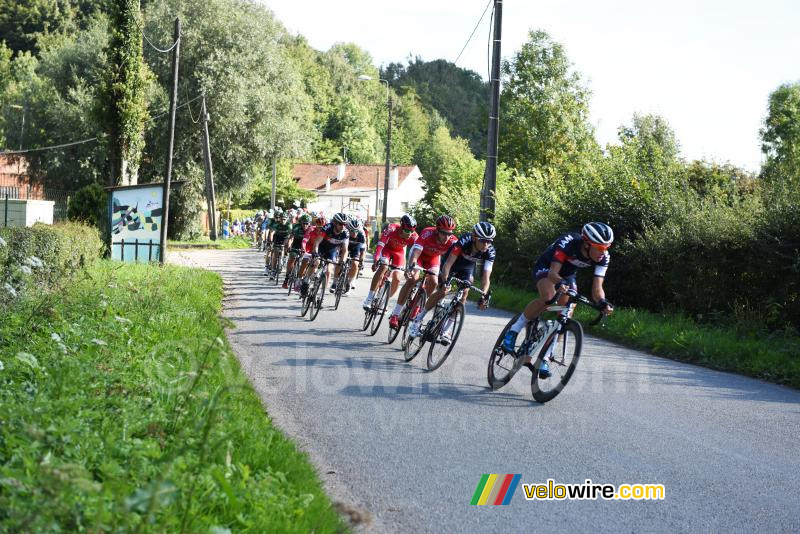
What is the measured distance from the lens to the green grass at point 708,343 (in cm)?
1089

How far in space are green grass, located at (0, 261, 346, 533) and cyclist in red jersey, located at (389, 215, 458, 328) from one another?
348 centimetres

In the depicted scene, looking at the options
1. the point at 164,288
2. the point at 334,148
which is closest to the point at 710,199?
the point at 164,288

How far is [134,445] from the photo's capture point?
443cm

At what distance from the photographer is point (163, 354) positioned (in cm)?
813

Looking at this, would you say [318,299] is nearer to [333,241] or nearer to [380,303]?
[333,241]

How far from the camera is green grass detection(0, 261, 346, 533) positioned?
3.12 metres

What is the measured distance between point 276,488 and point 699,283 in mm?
12332

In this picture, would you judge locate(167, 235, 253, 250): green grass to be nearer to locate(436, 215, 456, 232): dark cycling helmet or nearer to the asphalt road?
locate(436, 215, 456, 232): dark cycling helmet

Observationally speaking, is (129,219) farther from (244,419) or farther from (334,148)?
(334,148)

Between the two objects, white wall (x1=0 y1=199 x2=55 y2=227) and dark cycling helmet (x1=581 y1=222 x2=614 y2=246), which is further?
white wall (x1=0 y1=199 x2=55 y2=227)

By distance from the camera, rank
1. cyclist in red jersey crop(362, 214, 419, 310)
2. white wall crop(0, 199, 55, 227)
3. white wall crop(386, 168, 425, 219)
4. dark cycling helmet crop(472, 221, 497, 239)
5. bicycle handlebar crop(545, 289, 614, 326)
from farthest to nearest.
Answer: white wall crop(386, 168, 425, 219), white wall crop(0, 199, 55, 227), cyclist in red jersey crop(362, 214, 419, 310), dark cycling helmet crop(472, 221, 497, 239), bicycle handlebar crop(545, 289, 614, 326)

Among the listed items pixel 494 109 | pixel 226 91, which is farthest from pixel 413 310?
pixel 226 91

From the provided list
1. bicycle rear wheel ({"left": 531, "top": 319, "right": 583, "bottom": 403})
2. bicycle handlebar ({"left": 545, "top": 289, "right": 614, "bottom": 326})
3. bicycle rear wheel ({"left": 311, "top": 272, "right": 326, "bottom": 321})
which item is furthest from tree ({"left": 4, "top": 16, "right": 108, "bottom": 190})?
bicycle rear wheel ({"left": 531, "top": 319, "right": 583, "bottom": 403})

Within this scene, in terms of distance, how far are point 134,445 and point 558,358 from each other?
4758mm
